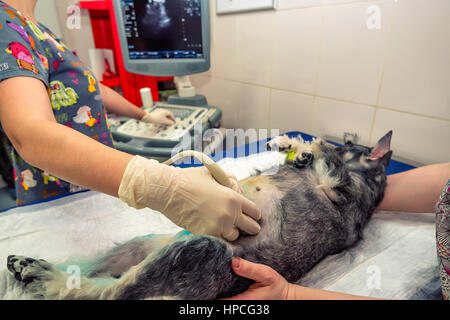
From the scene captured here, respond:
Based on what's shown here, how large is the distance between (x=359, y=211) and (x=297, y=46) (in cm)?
107

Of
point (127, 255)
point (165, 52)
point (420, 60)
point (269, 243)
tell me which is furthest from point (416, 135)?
point (165, 52)

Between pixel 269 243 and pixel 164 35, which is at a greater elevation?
pixel 164 35

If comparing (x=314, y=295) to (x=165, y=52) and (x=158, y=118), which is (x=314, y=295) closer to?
(x=158, y=118)

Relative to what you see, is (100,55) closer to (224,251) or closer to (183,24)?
(183,24)

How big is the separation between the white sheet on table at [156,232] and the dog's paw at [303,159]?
108 millimetres

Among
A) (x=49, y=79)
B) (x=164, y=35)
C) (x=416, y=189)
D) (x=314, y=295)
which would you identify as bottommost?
(x=314, y=295)

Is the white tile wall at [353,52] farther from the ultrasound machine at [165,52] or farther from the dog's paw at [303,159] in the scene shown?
the ultrasound machine at [165,52]

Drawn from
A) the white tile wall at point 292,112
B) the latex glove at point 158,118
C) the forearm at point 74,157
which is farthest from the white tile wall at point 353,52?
the forearm at point 74,157

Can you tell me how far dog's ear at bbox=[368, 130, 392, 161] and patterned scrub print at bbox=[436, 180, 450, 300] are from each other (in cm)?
38

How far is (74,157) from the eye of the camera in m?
0.60

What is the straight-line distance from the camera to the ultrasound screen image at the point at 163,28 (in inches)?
63.7

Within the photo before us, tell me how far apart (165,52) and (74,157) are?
1.34 metres

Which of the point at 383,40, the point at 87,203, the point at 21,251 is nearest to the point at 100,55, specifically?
the point at 87,203
